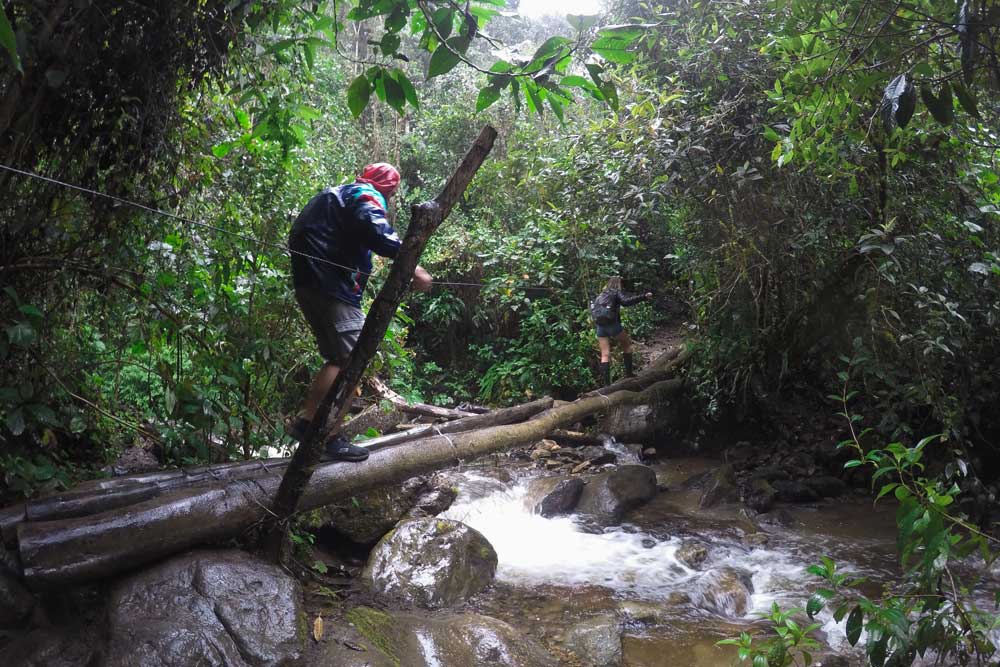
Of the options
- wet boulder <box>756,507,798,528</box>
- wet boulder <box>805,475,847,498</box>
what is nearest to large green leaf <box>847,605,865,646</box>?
wet boulder <box>756,507,798,528</box>

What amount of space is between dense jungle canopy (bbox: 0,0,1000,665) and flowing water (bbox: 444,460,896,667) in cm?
87

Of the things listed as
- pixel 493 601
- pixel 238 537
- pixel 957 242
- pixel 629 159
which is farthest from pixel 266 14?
pixel 957 242

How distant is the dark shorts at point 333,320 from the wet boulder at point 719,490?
4431mm

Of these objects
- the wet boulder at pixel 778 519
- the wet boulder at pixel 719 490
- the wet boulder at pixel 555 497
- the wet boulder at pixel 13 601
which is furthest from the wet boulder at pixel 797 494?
the wet boulder at pixel 13 601

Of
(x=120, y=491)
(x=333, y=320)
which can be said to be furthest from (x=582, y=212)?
→ (x=120, y=491)

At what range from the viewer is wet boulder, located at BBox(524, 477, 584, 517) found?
686 cm

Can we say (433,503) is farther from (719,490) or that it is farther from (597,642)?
(719,490)

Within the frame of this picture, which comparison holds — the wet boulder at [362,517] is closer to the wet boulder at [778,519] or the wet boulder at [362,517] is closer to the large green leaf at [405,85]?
the large green leaf at [405,85]

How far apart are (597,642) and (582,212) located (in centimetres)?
539

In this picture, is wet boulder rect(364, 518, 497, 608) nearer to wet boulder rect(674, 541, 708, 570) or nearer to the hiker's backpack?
wet boulder rect(674, 541, 708, 570)

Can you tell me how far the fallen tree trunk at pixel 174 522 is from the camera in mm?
2922

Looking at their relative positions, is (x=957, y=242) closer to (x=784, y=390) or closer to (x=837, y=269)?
(x=837, y=269)

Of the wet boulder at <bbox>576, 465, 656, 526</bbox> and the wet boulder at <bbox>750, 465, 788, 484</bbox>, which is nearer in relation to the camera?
the wet boulder at <bbox>576, 465, 656, 526</bbox>

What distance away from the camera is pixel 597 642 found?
4039 mm
